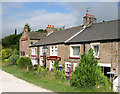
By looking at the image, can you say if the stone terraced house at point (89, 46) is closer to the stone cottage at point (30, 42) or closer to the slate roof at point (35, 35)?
the stone cottage at point (30, 42)

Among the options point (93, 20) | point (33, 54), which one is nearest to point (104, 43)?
point (93, 20)

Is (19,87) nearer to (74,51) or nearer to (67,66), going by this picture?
(67,66)

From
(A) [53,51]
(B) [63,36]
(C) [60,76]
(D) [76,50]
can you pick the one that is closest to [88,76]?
(C) [60,76]

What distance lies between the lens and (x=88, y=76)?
11141 millimetres

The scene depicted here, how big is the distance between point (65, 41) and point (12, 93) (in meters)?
11.0

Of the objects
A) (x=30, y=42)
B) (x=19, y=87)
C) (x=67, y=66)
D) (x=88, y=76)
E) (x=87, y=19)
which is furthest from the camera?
(x=30, y=42)

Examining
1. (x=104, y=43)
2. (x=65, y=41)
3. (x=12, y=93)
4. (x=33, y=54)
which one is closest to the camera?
(x=12, y=93)

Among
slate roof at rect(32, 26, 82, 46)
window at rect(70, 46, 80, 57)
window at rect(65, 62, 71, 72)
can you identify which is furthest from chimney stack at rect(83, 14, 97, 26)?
window at rect(65, 62, 71, 72)

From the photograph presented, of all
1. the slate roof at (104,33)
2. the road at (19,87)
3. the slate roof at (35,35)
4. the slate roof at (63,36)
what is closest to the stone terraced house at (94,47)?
the slate roof at (104,33)

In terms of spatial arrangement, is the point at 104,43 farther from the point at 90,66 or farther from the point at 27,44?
the point at 27,44

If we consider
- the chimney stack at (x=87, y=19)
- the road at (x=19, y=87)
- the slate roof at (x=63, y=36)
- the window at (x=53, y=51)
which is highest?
the chimney stack at (x=87, y=19)

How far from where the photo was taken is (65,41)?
1927cm

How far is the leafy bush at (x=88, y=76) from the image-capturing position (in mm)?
11094

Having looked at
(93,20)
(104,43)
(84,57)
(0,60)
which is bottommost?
(0,60)
